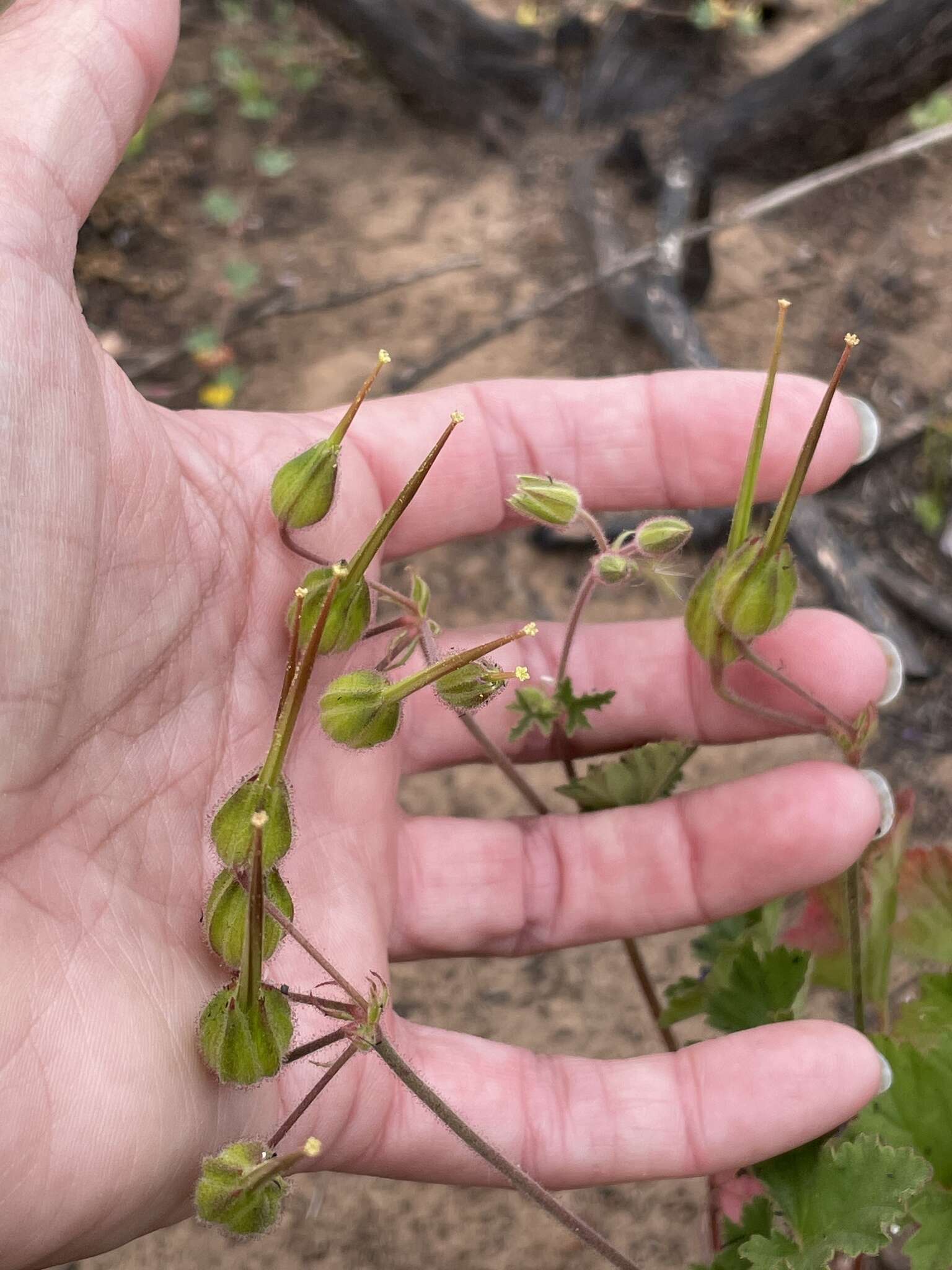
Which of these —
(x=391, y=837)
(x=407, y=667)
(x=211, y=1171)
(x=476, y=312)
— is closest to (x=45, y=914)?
(x=211, y=1171)

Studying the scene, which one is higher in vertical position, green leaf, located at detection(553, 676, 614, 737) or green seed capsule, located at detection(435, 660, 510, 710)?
green seed capsule, located at detection(435, 660, 510, 710)

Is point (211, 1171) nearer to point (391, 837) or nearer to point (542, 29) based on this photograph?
point (391, 837)

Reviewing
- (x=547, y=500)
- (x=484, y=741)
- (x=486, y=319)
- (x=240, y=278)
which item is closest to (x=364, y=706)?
(x=484, y=741)

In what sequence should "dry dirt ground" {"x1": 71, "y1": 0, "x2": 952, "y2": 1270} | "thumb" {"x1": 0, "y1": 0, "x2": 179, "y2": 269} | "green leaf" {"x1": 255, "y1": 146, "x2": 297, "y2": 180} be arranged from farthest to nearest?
"green leaf" {"x1": 255, "y1": 146, "x2": 297, "y2": 180} → "dry dirt ground" {"x1": 71, "y1": 0, "x2": 952, "y2": 1270} → "thumb" {"x1": 0, "y1": 0, "x2": 179, "y2": 269}

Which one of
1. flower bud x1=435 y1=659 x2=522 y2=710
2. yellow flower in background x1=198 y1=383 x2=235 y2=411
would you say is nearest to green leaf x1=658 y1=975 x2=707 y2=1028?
flower bud x1=435 y1=659 x2=522 y2=710

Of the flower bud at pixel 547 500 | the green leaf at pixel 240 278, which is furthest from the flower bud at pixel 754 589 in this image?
the green leaf at pixel 240 278

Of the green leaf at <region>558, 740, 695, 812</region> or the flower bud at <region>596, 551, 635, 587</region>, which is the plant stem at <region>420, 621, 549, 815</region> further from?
the flower bud at <region>596, 551, 635, 587</region>

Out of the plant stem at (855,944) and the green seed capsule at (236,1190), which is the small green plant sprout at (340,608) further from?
the plant stem at (855,944)
